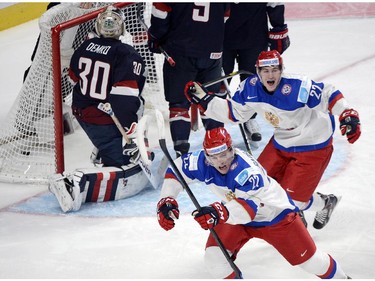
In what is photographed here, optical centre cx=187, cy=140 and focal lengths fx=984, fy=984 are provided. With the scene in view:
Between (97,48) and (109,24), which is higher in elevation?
(109,24)

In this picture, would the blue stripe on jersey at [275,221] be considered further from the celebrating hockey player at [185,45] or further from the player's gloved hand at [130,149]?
the celebrating hockey player at [185,45]

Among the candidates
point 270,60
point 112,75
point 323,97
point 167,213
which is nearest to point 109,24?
point 112,75

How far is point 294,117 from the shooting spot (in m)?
3.84

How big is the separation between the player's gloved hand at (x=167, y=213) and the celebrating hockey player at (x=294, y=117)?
70 cm

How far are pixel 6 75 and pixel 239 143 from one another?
2123 millimetres

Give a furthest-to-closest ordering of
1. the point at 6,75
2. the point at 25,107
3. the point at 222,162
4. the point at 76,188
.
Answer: the point at 6,75
the point at 25,107
the point at 76,188
the point at 222,162

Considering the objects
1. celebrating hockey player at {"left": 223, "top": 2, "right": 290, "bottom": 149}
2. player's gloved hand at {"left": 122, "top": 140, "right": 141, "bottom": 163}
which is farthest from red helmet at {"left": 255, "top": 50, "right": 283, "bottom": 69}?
celebrating hockey player at {"left": 223, "top": 2, "right": 290, "bottom": 149}

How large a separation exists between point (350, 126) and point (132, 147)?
123cm

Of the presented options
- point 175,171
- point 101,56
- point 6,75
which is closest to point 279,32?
point 101,56

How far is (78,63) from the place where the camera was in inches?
178

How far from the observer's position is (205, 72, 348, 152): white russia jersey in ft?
12.3

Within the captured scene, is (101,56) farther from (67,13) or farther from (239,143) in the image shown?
(239,143)

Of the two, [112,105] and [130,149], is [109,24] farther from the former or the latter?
[130,149]

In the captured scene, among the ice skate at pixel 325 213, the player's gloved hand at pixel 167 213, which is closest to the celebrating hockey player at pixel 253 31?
the ice skate at pixel 325 213
